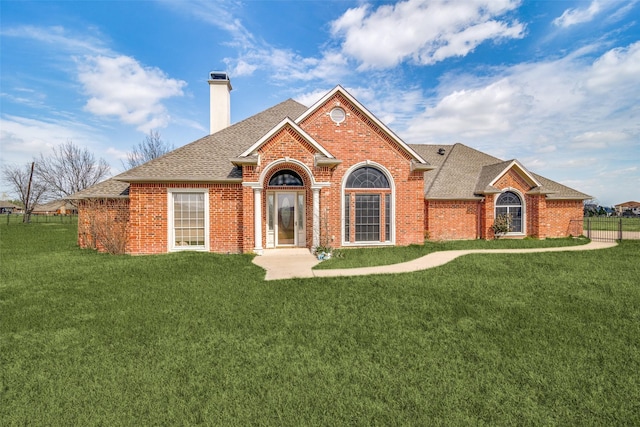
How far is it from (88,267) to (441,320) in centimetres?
1065

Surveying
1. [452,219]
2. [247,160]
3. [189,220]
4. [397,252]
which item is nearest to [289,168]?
Result: [247,160]

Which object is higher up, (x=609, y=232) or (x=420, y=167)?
(x=420, y=167)

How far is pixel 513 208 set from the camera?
16969 mm

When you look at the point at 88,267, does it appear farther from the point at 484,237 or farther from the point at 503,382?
the point at 484,237

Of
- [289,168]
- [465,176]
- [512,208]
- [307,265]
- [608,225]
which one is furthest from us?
[608,225]

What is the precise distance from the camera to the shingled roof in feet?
53.9

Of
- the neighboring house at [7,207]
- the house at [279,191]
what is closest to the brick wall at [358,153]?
the house at [279,191]

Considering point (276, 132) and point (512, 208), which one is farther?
point (512, 208)

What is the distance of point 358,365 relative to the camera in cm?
392

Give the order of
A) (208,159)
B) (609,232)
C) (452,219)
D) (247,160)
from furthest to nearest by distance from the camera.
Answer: (609,232)
(452,219)
(208,159)
(247,160)

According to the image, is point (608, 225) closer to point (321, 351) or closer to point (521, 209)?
point (521, 209)

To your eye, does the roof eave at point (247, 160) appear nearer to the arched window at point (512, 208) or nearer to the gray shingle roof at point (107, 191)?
the gray shingle roof at point (107, 191)

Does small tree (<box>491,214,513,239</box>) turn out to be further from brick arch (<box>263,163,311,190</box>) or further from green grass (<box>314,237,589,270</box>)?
brick arch (<box>263,163,311,190</box>)

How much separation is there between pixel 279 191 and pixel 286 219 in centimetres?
129
